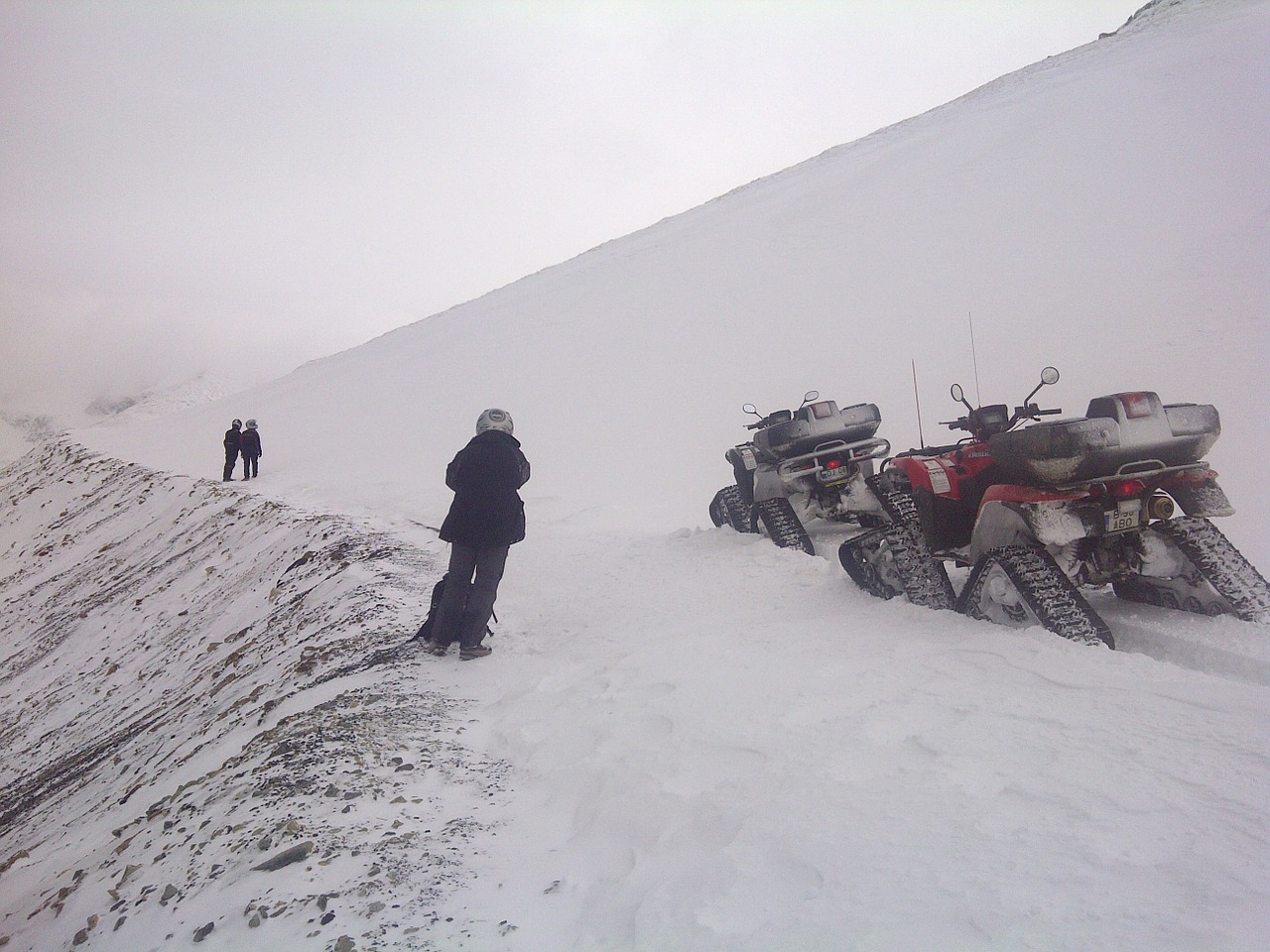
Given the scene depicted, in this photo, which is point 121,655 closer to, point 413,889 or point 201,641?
point 201,641

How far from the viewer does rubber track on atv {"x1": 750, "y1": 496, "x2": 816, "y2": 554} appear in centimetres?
742

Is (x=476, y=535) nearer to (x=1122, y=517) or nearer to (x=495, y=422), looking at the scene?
(x=495, y=422)

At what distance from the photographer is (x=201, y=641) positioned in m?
7.84

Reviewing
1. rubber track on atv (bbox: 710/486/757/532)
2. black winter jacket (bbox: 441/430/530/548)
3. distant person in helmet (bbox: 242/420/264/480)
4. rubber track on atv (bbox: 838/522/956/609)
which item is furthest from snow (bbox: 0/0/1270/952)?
distant person in helmet (bbox: 242/420/264/480)

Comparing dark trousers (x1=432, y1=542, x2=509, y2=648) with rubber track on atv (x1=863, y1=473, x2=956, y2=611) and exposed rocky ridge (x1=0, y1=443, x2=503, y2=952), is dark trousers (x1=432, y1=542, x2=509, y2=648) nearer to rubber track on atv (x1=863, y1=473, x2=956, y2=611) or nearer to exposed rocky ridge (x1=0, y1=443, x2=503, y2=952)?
exposed rocky ridge (x1=0, y1=443, x2=503, y2=952)

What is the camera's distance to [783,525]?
24.8ft

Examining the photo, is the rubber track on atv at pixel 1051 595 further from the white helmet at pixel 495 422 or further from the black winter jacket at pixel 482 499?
the white helmet at pixel 495 422

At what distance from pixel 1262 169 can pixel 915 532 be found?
66.6 feet

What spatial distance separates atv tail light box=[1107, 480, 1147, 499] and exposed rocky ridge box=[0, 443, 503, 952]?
11.0ft

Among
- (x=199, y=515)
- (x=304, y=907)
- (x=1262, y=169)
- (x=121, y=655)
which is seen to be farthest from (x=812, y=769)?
(x=1262, y=169)

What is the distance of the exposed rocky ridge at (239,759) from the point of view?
251 centimetres

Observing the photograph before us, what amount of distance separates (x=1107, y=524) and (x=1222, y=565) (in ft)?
1.82

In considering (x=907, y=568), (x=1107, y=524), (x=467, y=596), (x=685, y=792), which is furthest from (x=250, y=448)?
(x=1107, y=524)

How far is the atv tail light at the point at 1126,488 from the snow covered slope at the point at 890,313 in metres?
4.12
